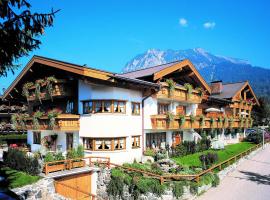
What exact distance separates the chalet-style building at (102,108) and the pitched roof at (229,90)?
47.4ft

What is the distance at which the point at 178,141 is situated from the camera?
30828mm

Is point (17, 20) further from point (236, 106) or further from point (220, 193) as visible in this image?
point (236, 106)

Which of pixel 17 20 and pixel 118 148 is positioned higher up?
pixel 17 20

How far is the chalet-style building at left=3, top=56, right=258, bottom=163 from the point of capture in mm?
22391

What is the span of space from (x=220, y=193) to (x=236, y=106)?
28196 millimetres

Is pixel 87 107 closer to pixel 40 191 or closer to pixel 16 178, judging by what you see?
pixel 16 178

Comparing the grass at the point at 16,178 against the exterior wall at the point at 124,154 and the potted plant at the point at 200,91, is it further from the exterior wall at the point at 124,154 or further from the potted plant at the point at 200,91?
the potted plant at the point at 200,91

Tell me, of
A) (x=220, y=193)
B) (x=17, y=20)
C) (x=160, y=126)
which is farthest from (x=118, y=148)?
(x=17, y=20)

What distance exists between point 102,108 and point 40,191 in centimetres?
765

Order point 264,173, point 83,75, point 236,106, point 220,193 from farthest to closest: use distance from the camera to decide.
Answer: point 236,106 < point 264,173 < point 83,75 < point 220,193

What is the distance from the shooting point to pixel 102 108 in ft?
73.5

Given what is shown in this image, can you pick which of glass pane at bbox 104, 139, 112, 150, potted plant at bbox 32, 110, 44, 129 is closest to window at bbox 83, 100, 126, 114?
glass pane at bbox 104, 139, 112, 150

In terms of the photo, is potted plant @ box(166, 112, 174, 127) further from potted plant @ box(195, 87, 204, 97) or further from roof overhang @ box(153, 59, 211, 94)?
potted plant @ box(195, 87, 204, 97)

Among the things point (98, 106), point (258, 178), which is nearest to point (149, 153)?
point (98, 106)
